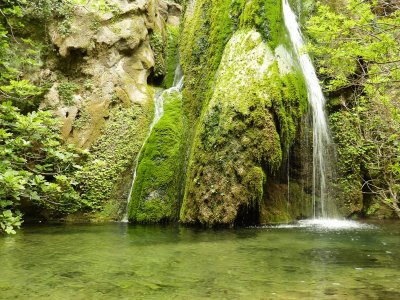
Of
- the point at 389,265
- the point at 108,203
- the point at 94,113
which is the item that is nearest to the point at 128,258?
the point at 389,265

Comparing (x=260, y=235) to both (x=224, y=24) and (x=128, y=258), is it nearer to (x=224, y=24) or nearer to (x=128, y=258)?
(x=128, y=258)

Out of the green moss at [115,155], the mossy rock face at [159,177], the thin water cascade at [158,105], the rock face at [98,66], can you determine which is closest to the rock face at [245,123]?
the mossy rock face at [159,177]

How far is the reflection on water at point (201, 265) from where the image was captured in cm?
392

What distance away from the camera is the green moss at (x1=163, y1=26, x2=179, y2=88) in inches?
560

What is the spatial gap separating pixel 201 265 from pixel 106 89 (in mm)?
8524

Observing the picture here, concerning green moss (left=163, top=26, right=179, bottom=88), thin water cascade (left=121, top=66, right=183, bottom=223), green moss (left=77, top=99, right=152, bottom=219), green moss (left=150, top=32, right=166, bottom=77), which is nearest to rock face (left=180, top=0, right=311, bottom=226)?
thin water cascade (left=121, top=66, right=183, bottom=223)

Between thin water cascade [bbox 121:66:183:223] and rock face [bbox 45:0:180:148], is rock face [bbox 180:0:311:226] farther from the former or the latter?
rock face [bbox 45:0:180:148]

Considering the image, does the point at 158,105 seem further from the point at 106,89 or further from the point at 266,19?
the point at 266,19

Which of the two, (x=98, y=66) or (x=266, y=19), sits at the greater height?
(x=266, y=19)

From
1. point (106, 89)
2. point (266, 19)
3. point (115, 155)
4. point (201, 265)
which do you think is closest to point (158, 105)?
point (106, 89)

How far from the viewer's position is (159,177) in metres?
10.1

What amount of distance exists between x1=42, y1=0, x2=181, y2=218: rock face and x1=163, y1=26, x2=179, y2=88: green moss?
2.55 ft

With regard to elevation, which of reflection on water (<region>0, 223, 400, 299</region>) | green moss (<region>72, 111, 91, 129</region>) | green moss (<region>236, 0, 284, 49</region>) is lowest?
reflection on water (<region>0, 223, 400, 299</region>)

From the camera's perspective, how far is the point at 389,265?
5.04m
